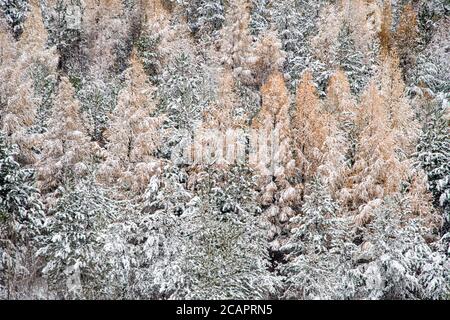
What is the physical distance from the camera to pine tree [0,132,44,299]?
20812 millimetres

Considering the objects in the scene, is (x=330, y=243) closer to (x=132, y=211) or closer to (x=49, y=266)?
(x=132, y=211)

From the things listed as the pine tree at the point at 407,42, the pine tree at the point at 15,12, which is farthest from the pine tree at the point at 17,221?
the pine tree at the point at 407,42

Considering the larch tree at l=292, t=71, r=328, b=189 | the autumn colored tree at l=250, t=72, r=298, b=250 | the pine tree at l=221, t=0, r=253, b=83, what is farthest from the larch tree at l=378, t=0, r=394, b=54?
the autumn colored tree at l=250, t=72, r=298, b=250

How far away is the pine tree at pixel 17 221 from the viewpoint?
20.8m

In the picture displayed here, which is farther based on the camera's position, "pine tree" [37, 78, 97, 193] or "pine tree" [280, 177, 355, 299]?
"pine tree" [37, 78, 97, 193]

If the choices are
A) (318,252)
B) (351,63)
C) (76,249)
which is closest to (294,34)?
(351,63)

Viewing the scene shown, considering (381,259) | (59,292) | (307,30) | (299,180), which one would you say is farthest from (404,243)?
(307,30)

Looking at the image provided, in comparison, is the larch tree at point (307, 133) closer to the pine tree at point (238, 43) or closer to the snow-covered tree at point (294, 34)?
the snow-covered tree at point (294, 34)

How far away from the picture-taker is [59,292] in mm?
19922

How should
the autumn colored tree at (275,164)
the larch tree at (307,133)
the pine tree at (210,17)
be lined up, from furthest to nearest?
the pine tree at (210,17) < the larch tree at (307,133) < the autumn colored tree at (275,164)

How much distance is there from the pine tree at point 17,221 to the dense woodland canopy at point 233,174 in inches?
2.8

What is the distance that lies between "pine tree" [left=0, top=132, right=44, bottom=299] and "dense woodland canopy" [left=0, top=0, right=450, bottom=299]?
0.23ft

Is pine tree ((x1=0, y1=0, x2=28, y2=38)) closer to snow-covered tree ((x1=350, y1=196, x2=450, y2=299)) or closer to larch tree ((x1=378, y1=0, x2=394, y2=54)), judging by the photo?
larch tree ((x1=378, y1=0, x2=394, y2=54))

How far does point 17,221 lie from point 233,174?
9.91 m
